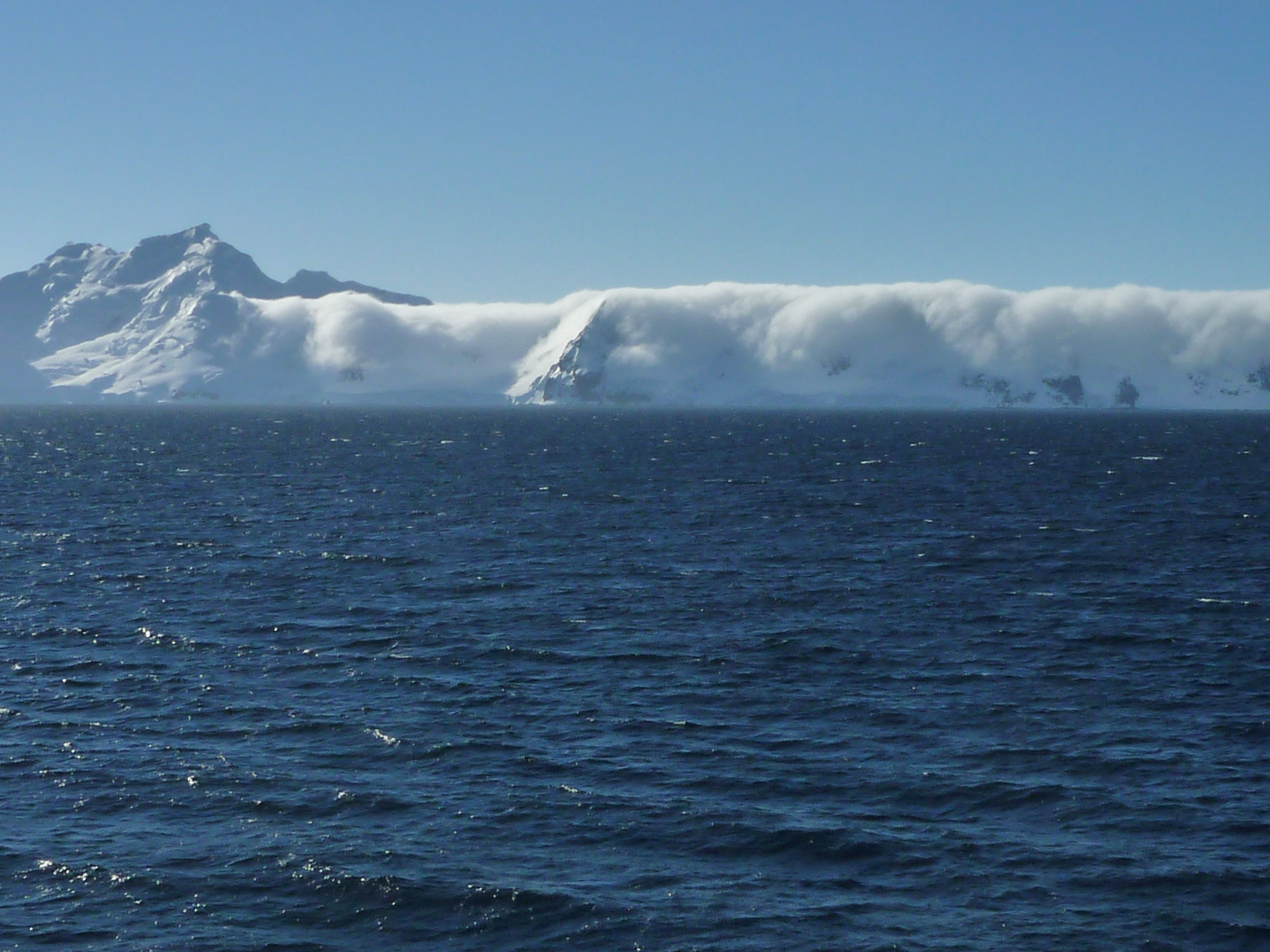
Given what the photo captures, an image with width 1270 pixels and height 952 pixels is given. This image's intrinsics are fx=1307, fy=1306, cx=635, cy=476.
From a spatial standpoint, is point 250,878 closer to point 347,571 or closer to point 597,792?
point 597,792

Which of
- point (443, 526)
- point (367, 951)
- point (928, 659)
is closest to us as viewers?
point (367, 951)

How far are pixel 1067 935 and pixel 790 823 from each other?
7.77 meters

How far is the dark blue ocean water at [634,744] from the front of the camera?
91.9 feet

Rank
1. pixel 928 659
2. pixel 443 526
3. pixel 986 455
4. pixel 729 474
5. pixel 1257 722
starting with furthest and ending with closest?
pixel 986 455 → pixel 729 474 → pixel 443 526 → pixel 928 659 → pixel 1257 722

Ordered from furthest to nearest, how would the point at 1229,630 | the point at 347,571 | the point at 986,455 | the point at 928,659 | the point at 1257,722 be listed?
the point at 986,455 → the point at 347,571 → the point at 1229,630 → the point at 928,659 → the point at 1257,722

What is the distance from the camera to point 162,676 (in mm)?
46906

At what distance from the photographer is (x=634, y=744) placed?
39344 mm

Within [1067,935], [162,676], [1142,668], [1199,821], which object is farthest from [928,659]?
[162,676]

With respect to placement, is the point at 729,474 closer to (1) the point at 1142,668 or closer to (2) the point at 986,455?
(2) the point at 986,455

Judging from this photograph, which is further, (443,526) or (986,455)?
(986,455)

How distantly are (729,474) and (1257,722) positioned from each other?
10473 cm

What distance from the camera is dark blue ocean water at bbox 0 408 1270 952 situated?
2802 centimetres

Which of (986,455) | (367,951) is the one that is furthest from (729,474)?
(367,951)

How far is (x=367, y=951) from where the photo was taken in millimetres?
26172
